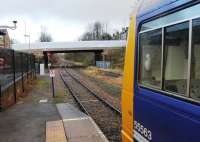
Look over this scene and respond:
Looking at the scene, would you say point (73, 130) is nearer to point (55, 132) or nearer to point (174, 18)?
point (55, 132)

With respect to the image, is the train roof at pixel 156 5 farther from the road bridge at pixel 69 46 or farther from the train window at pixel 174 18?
the road bridge at pixel 69 46

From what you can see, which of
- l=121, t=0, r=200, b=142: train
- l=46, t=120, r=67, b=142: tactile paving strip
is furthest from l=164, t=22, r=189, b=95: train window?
l=46, t=120, r=67, b=142: tactile paving strip

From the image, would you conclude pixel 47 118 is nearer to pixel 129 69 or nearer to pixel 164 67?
pixel 129 69

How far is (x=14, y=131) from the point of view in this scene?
9.61 m

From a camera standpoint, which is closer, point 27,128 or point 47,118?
point 27,128

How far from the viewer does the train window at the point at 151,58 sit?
4.23m

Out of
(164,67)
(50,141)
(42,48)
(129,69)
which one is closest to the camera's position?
(164,67)

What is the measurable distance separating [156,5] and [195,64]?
1.16m

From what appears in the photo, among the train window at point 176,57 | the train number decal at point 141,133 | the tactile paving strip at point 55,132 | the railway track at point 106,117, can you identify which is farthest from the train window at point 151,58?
the railway track at point 106,117

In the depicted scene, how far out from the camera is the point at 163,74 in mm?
4082

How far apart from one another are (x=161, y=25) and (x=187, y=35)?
26.0 inches

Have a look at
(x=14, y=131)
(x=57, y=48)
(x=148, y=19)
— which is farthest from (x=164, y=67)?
(x=57, y=48)

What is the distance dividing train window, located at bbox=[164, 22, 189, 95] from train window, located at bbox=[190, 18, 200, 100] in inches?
5.5

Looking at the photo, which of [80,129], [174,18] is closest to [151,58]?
[174,18]
